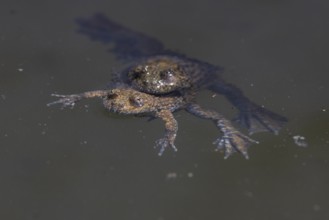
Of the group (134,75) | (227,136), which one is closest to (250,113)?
(227,136)

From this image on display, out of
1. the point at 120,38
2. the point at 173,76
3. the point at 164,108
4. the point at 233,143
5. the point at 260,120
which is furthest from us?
the point at 120,38

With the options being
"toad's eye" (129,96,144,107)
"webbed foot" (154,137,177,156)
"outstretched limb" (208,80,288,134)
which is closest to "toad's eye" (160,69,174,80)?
"toad's eye" (129,96,144,107)

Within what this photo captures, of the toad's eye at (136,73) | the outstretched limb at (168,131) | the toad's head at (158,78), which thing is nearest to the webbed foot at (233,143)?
the outstretched limb at (168,131)

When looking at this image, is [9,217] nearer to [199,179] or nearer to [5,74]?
[199,179]

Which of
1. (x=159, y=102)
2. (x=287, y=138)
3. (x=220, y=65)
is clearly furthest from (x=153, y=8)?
(x=287, y=138)

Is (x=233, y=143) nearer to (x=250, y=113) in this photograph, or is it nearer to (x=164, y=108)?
(x=250, y=113)

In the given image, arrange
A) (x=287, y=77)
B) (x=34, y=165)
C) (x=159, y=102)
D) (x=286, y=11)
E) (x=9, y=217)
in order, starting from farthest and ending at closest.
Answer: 1. (x=286, y=11)
2. (x=287, y=77)
3. (x=159, y=102)
4. (x=34, y=165)
5. (x=9, y=217)
